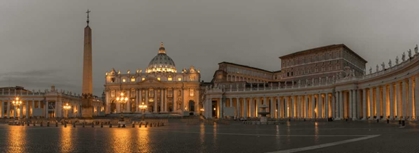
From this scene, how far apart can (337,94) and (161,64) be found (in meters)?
96.2

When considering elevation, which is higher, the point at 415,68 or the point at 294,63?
the point at 294,63

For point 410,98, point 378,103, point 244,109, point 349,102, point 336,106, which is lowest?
point 244,109

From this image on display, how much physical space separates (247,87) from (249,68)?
37031mm

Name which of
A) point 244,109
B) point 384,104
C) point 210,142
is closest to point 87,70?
point 210,142

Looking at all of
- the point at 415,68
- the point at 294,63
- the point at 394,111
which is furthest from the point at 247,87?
the point at 415,68

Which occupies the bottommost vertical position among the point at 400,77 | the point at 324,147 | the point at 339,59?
the point at 324,147

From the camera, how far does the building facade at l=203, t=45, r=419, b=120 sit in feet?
159

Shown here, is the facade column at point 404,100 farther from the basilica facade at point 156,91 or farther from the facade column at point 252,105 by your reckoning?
the basilica facade at point 156,91

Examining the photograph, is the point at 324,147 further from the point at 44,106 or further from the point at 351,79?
the point at 44,106

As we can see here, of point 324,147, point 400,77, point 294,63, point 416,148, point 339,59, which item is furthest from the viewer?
point 294,63

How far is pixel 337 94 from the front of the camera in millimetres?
71188

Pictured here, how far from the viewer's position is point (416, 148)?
57.3 ft

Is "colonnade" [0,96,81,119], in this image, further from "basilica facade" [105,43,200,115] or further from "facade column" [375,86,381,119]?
"facade column" [375,86,381,119]

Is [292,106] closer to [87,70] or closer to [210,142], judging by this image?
[87,70]
